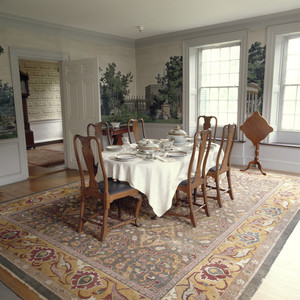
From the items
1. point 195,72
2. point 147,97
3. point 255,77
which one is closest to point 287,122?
point 255,77

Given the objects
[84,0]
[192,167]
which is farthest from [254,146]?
[84,0]

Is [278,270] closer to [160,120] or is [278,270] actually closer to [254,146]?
[254,146]

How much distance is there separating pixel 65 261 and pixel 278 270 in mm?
1856

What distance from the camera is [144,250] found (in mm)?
2764

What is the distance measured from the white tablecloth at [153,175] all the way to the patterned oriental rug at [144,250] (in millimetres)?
352

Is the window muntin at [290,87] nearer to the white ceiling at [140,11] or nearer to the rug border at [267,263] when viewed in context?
the white ceiling at [140,11]

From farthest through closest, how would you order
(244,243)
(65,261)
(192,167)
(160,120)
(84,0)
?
(160,120)
(84,0)
(192,167)
(244,243)
(65,261)

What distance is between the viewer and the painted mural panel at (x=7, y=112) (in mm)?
4840

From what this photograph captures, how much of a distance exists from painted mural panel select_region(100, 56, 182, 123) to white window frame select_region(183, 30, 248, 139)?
190 millimetres

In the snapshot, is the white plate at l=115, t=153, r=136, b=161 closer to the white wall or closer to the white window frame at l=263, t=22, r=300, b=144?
the white window frame at l=263, t=22, r=300, b=144

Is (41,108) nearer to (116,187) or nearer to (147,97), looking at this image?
(147,97)

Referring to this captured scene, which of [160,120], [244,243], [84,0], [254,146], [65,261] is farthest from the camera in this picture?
[160,120]

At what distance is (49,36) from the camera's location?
538 cm

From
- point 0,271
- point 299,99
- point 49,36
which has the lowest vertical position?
point 0,271
